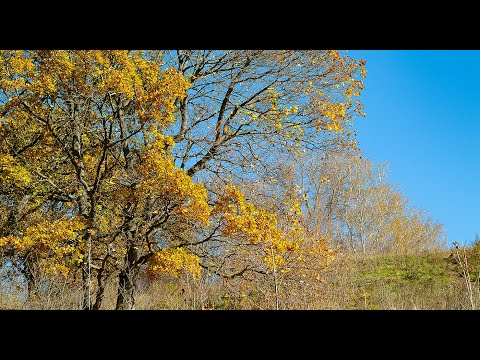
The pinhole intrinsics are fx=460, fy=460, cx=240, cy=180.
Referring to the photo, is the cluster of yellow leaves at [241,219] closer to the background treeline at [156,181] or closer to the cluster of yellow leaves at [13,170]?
the background treeline at [156,181]

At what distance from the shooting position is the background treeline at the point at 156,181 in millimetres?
5480

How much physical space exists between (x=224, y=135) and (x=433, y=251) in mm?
6106

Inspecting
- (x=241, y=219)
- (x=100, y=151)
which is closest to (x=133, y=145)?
(x=100, y=151)

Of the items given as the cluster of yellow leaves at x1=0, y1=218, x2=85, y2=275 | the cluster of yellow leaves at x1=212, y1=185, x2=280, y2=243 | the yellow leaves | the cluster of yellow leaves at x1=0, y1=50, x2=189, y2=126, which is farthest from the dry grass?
the cluster of yellow leaves at x1=0, y1=50, x2=189, y2=126

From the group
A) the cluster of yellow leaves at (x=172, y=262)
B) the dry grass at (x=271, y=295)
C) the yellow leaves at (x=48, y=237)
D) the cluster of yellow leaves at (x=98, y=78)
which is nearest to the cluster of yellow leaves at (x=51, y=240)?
the yellow leaves at (x=48, y=237)

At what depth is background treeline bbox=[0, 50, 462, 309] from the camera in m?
5.48

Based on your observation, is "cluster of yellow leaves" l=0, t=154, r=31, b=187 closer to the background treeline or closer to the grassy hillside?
the background treeline

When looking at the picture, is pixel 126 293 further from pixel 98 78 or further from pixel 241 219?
pixel 98 78

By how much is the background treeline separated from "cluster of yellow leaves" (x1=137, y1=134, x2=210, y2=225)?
17mm

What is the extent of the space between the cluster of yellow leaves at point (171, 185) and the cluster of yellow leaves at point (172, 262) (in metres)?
0.57

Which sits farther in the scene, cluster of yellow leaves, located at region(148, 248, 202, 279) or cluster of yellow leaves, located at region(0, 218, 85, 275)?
cluster of yellow leaves, located at region(148, 248, 202, 279)

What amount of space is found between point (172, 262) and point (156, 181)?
3.46 feet

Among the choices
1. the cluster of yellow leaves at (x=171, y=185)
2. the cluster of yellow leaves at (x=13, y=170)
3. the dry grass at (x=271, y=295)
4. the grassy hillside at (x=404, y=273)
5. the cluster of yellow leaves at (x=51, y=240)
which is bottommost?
the dry grass at (x=271, y=295)
